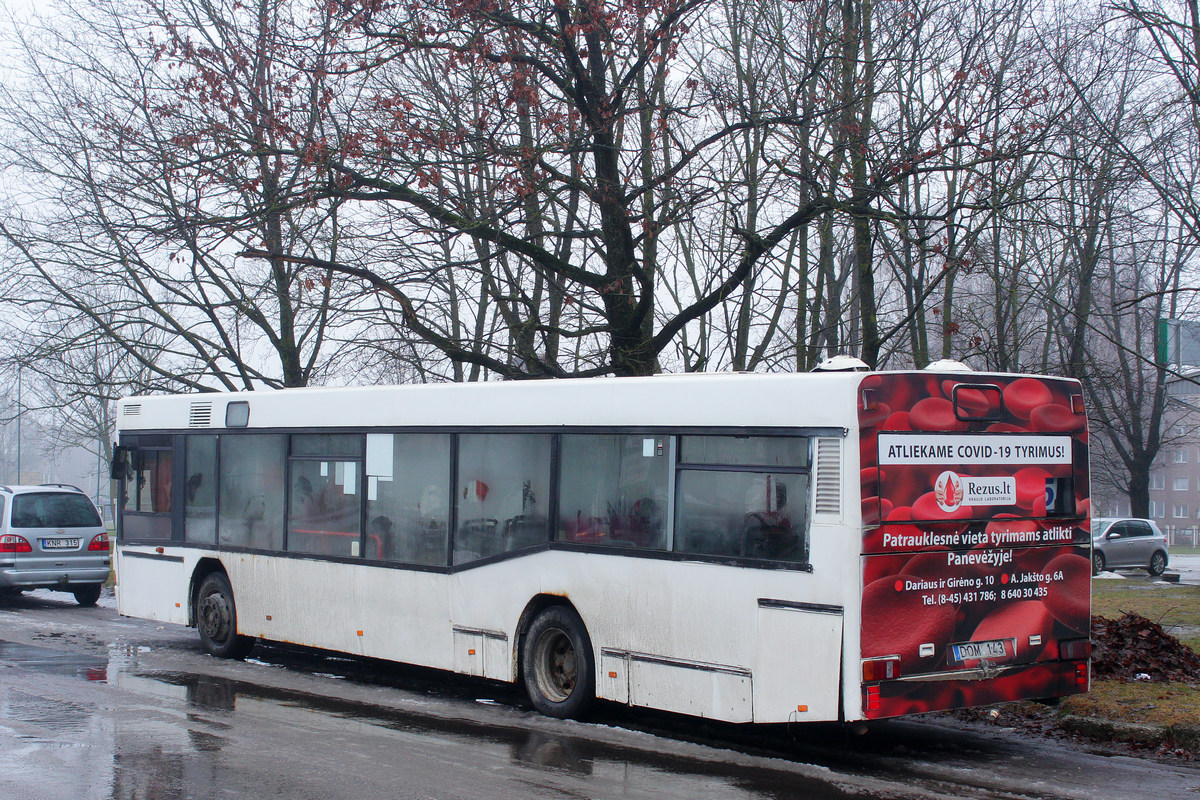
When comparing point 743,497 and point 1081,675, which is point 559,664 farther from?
point 1081,675

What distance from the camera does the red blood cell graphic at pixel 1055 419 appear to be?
8078 millimetres

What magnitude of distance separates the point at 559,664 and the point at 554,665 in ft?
0.16

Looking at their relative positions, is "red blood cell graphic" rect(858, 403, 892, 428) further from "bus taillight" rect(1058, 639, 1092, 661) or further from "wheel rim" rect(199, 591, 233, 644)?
"wheel rim" rect(199, 591, 233, 644)

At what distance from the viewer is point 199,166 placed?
13.8 metres

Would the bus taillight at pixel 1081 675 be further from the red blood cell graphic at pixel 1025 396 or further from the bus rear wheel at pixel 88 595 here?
the bus rear wheel at pixel 88 595

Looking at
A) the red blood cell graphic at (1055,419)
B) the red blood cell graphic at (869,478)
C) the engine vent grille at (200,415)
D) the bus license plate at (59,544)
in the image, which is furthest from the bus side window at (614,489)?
the bus license plate at (59,544)

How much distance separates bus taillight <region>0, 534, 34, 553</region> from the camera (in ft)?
58.6

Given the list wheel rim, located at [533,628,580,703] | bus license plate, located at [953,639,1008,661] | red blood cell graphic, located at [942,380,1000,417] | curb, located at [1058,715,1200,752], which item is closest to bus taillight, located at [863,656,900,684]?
bus license plate, located at [953,639,1008,661]

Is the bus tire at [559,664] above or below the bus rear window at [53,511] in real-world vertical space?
below

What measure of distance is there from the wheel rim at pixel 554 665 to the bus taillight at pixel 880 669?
9.28 ft

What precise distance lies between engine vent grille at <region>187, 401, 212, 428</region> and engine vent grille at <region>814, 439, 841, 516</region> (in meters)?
7.87

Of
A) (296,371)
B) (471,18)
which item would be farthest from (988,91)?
(296,371)

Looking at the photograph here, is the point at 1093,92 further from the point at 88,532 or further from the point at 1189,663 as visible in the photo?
the point at 88,532

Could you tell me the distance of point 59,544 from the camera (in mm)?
18266
